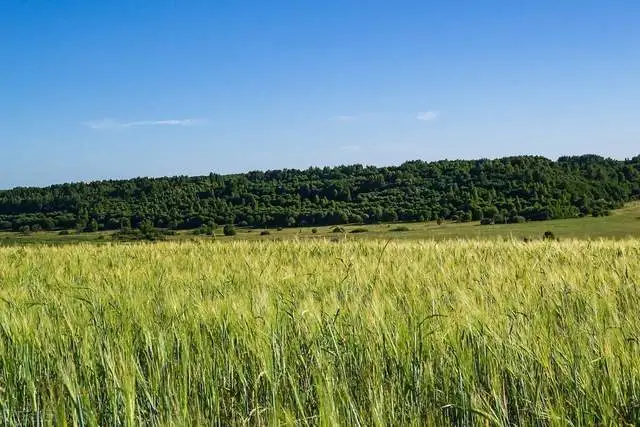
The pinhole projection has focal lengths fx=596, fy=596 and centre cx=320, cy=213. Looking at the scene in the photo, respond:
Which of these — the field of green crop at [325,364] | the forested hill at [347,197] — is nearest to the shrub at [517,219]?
the forested hill at [347,197]

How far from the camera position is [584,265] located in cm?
514

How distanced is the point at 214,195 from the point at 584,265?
5469cm

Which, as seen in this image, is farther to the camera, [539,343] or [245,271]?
[245,271]

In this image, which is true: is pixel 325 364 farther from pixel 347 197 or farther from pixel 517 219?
pixel 347 197

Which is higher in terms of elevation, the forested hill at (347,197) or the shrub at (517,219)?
the forested hill at (347,197)

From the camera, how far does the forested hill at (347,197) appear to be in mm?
44906

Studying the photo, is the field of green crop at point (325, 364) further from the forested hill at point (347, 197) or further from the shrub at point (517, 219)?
the forested hill at point (347, 197)

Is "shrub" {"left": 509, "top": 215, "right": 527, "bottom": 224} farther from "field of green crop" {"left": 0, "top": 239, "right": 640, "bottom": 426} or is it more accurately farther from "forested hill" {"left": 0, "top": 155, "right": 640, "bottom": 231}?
"field of green crop" {"left": 0, "top": 239, "right": 640, "bottom": 426}

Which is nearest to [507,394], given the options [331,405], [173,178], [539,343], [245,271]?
[539,343]

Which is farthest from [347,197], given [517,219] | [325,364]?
[325,364]

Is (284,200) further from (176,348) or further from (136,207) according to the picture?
(176,348)

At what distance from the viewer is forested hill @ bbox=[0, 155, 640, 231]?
44.9 m

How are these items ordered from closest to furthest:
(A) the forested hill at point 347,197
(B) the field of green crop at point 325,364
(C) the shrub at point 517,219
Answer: (B) the field of green crop at point 325,364, (C) the shrub at point 517,219, (A) the forested hill at point 347,197

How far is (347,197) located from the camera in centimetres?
6000
